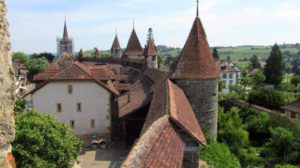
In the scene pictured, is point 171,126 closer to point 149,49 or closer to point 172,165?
point 172,165

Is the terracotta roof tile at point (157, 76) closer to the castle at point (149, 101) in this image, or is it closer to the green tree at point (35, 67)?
the castle at point (149, 101)

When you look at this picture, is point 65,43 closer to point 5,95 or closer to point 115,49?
point 115,49

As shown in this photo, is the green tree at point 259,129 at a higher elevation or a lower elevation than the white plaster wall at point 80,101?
lower

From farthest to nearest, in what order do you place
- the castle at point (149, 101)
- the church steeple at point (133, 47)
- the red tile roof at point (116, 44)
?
the red tile roof at point (116, 44) → the church steeple at point (133, 47) → the castle at point (149, 101)

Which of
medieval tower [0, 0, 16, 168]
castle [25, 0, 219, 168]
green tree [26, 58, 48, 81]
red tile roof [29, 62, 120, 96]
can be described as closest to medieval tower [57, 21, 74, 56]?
green tree [26, 58, 48, 81]

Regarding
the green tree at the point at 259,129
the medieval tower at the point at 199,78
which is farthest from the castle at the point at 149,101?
the green tree at the point at 259,129

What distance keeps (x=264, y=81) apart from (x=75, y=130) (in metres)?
55.6

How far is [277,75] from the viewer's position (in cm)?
7675

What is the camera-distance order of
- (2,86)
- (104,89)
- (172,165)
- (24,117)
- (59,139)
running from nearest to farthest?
1. (2,86)
2. (172,165)
3. (59,139)
4. (24,117)
5. (104,89)

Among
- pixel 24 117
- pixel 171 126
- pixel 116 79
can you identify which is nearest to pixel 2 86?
pixel 171 126

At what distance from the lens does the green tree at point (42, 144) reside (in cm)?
1692

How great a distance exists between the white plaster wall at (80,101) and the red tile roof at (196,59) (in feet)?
29.3

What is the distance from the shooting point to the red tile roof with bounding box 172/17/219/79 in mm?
22734

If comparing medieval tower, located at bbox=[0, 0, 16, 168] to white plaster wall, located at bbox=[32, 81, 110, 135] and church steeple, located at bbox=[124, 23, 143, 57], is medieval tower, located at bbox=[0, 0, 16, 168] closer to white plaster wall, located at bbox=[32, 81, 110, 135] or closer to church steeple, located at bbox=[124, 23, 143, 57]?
white plaster wall, located at bbox=[32, 81, 110, 135]
